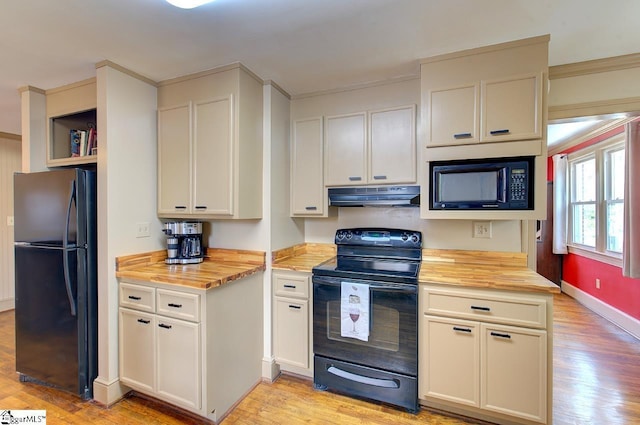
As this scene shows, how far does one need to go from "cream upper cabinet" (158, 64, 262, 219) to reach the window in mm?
4105

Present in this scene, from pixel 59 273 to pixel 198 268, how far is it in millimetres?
934

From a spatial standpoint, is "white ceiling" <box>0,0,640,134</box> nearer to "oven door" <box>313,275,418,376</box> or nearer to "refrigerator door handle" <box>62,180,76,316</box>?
"refrigerator door handle" <box>62,180,76,316</box>

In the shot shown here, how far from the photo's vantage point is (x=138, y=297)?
2.07 metres

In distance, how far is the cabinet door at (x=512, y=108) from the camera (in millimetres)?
1854

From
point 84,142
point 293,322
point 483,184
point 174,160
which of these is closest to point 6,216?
point 84,142

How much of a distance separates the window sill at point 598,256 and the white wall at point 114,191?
16.4 feet

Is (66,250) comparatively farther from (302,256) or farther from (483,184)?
(483,184)

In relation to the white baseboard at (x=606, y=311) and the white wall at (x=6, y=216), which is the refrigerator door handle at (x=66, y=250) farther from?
the white baseboard at (x=606, y=311)

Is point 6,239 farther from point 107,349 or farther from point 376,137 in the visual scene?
point 376,137

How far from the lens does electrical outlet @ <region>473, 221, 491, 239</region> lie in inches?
90.8

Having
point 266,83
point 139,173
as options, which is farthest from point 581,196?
point 139,173

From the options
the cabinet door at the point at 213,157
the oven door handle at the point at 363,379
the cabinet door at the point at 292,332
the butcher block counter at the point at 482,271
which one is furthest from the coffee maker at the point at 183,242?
the butcher block counter at the point at 482,271

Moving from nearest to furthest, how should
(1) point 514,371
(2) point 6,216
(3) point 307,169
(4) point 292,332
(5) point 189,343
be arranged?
(1) point 514,371, (5) point 189,343, (4) point 292,332, (3) point 307,169, (2) point 6,216

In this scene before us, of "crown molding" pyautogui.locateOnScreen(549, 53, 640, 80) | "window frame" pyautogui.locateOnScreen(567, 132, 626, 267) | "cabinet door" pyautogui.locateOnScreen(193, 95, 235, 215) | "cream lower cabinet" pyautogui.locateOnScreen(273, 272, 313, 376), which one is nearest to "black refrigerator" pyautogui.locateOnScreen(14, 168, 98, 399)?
"cabinet door" pyautogui.locateOnScreen(193, 95, 235, 215)
